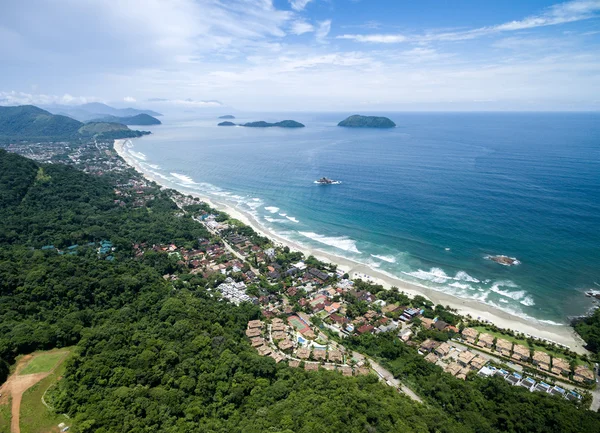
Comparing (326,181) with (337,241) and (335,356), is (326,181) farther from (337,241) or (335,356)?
(335,356)

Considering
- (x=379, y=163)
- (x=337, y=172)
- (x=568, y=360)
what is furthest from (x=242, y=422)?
(x=379, y=163)

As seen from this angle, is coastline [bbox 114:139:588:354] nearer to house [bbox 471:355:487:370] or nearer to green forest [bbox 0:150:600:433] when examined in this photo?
house [bbox 471:355:487:370]

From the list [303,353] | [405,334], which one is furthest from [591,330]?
[303,353]

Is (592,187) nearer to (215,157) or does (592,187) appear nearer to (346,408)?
(346,408)

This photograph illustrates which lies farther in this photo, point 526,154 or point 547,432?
point 526,154

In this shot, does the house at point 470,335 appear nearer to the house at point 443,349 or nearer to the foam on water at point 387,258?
the house at point 443,349

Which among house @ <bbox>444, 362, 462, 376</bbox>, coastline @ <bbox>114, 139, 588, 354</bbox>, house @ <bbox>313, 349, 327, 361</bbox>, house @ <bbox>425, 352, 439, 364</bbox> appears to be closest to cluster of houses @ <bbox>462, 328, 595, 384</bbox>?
coastline @ <bbox>114, 139, 588, 354</bbox>

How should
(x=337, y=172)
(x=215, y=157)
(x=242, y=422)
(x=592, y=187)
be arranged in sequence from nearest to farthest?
1. (x=242, y=422)
2. (x=592, y=187)
3. (x=337, y=172)
4. (x=215, y=157)
